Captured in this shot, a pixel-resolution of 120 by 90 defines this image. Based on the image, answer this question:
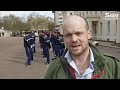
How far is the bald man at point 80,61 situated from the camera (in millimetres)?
1038

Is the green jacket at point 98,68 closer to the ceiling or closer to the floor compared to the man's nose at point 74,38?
closer to the floor

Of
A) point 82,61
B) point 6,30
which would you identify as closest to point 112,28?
point 82,61

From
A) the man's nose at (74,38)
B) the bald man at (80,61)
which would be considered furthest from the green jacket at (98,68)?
the man's nose at (74,38)

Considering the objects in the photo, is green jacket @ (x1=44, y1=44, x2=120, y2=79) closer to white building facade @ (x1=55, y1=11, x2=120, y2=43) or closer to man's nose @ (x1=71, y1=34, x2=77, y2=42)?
man's nose @ (x1=71, y1=34, x2=77, y2=42)

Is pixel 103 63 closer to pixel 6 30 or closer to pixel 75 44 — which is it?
pixel 75 44

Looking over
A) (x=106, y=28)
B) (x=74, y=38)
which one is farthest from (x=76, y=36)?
(x=106, y=28)

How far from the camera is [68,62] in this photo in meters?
1.12

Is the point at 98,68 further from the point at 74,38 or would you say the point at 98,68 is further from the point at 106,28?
the point at 106,28

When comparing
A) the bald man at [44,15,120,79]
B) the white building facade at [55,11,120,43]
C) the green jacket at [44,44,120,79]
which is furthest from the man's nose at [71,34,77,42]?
the white building facade at [55,11,120,43]

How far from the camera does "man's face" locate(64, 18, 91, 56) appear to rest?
1.04 m

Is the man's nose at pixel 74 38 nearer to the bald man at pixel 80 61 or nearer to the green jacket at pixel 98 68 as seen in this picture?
the bald man at pixel 80 61

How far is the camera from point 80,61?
3.72ft

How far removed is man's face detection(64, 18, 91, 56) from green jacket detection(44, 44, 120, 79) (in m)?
0.08
